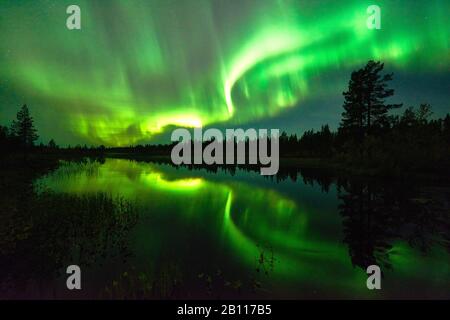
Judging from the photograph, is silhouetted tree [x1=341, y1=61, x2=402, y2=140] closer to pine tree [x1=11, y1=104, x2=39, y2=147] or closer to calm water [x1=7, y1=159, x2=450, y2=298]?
calm water [x1=7, y1=159, x2=450, y2=298]

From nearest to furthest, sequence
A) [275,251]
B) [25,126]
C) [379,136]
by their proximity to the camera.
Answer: [275,251], [379,136], [25,126]

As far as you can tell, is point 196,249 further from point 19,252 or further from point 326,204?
point 326,204

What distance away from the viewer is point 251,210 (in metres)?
22.6

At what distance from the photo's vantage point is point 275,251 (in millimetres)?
13320

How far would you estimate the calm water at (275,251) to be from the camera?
932cm

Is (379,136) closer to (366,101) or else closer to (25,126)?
(366,101)

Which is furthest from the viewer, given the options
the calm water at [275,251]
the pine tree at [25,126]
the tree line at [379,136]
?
the pine tree at [25,126]

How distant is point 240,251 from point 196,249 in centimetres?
233

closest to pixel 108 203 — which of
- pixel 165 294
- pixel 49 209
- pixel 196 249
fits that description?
pixel 49 209

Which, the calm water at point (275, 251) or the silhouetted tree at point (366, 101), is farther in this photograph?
the silhouetted tree at point (366, 101)

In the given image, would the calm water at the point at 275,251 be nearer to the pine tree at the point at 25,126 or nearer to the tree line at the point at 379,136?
the tree line at the point at 379,136

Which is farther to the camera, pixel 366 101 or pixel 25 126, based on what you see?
pixel 25 126


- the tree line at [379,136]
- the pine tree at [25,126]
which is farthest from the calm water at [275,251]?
the pine tree at [25,126]

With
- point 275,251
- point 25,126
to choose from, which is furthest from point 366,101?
point 25,126
